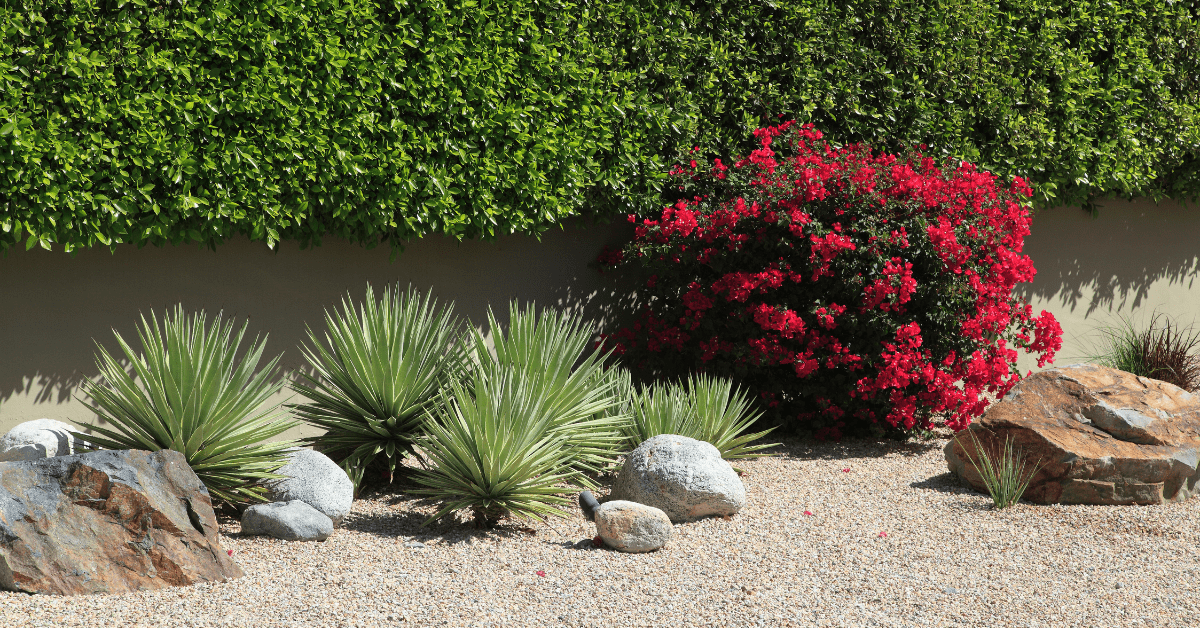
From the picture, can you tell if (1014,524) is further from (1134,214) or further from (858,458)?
(1134,214)

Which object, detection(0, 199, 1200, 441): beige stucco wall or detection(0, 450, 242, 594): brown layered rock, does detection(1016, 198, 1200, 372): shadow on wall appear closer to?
detection(0, 199, 1200, 441): beige stucco wall

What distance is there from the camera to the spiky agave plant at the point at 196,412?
13.3 feet

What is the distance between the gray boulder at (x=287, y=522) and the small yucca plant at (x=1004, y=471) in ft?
10.5

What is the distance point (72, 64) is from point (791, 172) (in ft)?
13.9

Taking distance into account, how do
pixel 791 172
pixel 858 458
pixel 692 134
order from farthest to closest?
pixel 692 134 < pixel 791 172 < pixel 858 458

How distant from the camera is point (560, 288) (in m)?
7.04

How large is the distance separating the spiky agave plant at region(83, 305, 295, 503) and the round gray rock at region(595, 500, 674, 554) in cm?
149

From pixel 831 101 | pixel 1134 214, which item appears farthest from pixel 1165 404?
pixel 1134 214

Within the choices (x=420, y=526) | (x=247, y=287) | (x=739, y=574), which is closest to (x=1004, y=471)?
(x=739, y=574)

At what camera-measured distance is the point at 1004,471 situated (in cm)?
471

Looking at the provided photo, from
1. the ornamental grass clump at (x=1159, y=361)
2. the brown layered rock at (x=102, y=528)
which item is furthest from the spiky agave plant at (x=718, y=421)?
the ornamental grass clump at (x=1159, y=361)

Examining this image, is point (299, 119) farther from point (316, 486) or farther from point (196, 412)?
point (316, 486)

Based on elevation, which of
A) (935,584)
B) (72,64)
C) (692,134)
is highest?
(692,134)

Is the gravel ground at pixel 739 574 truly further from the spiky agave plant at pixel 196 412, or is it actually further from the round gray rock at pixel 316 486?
the spiky agave plant at pixel 196 412
